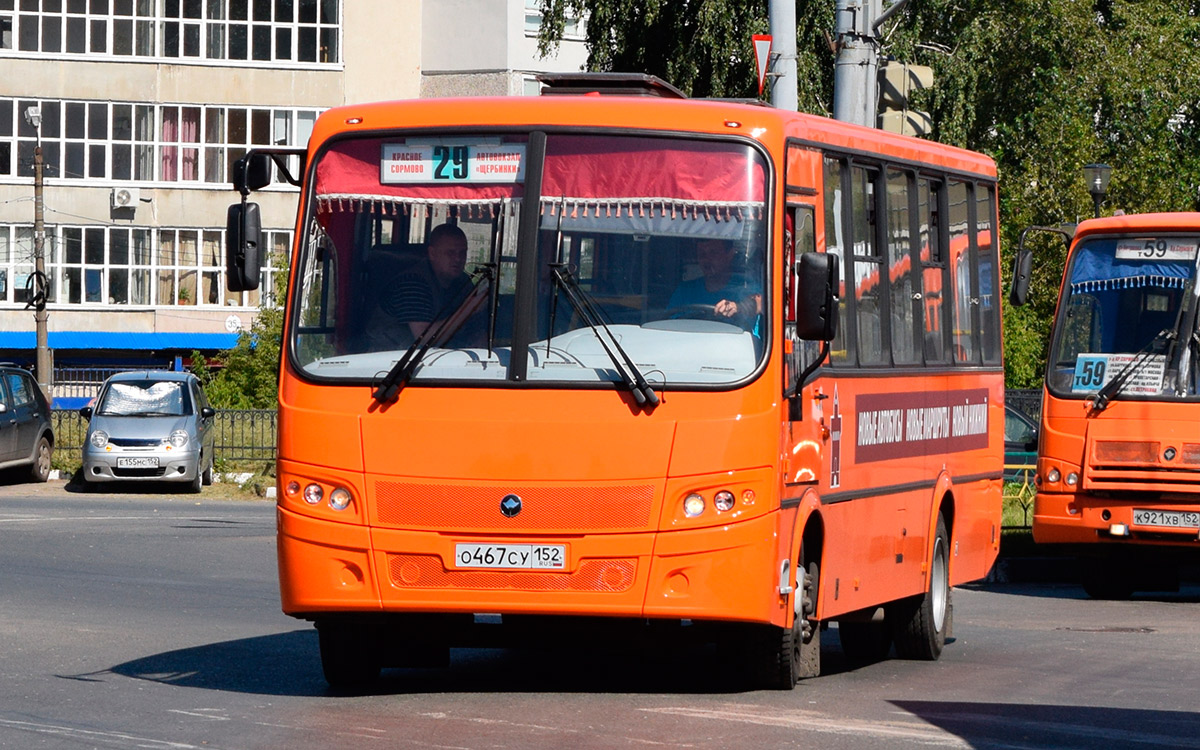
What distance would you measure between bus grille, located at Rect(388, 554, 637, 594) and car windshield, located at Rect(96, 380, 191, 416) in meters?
22.8

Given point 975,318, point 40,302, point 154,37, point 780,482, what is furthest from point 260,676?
point 154,37

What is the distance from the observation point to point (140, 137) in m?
62.5

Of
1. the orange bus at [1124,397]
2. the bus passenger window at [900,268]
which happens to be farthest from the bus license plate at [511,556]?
the orange bus at [1124,397]

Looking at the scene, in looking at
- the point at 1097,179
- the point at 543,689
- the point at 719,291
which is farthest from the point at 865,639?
the point at 1097,179

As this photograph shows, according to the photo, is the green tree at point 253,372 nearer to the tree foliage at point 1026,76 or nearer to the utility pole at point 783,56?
the tree foliage at point 1026,76

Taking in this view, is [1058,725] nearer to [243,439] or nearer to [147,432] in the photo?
[147,432]

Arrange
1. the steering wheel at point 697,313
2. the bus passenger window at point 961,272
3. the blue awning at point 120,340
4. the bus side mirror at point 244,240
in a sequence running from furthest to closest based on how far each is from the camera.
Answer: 1. the blue awning at point 120,340
2. the bus passenger window at point 961,272
3. the bus side mirror at point 244,240
4. the steering wheel at point 697,313

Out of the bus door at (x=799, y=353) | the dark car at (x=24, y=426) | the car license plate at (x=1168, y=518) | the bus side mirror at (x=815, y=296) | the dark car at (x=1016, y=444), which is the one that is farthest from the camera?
the dark car at (x=24, y=426)

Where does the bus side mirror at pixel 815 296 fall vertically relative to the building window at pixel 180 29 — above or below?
below

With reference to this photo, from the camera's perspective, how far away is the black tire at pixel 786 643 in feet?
35.0

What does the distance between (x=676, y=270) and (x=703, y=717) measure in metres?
2.00

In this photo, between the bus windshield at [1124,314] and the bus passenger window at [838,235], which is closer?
the bus passenger window at [838,235]

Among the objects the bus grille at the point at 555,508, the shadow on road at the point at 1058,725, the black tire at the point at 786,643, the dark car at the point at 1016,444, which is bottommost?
the dark car at the point at 1016,444

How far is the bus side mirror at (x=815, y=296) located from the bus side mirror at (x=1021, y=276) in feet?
29.5
